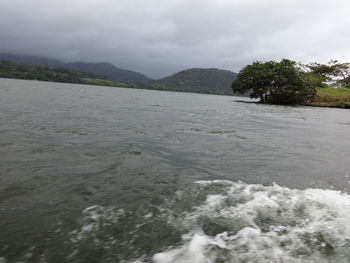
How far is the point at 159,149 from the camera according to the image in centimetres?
1136

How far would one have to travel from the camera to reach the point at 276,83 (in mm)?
67625

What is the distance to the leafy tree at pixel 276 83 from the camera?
6581 centimetres

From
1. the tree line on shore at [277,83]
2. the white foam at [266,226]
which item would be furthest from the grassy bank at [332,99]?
the white foam at [266,226]

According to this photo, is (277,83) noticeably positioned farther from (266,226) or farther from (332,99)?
(266,226)

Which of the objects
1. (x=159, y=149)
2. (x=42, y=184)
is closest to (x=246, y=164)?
(x=159, y=149)

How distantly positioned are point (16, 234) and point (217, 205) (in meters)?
3.82

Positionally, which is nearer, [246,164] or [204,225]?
[204,225]

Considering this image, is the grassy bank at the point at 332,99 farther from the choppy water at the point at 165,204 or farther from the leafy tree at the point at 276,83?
the choppy water at the point at 165,204

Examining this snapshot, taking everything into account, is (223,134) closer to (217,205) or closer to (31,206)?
(217,205)

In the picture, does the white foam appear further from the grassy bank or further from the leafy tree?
the grassy bank

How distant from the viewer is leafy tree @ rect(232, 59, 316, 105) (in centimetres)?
6581

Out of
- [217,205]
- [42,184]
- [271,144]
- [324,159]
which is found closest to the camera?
[217,205]

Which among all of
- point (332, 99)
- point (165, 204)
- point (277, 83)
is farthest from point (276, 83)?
point (165, 204)

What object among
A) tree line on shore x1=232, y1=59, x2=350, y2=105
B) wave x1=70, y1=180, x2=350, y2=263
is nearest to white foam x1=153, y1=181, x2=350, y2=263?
wave x1=70, y1=180, x2=350, y2=263
